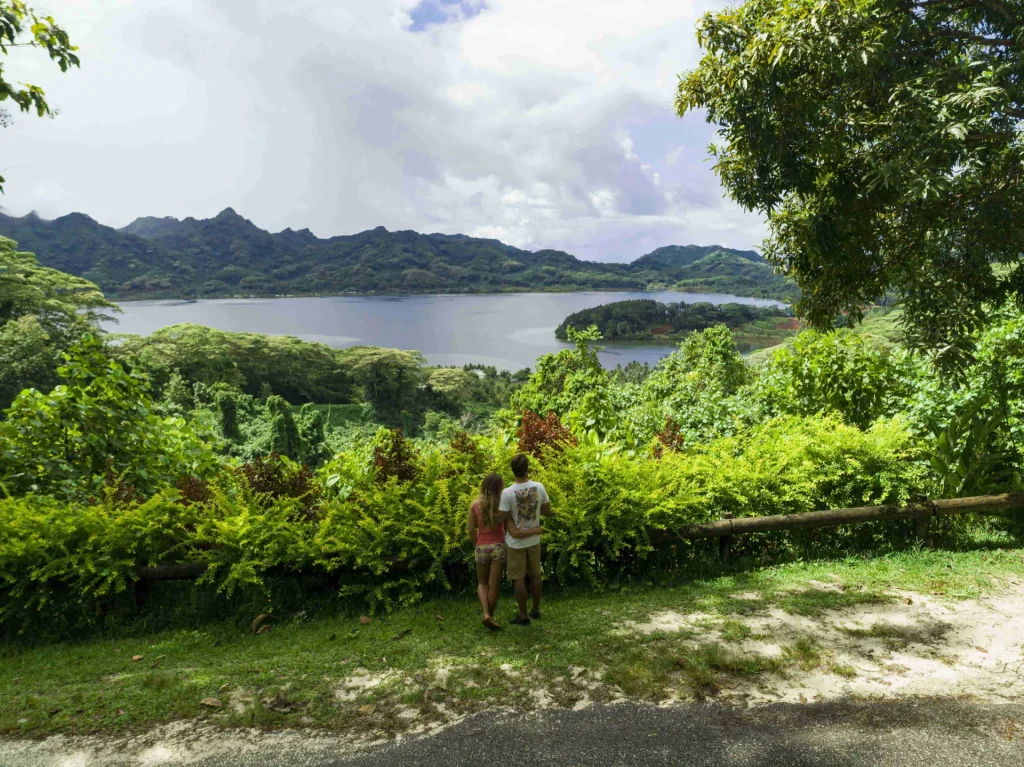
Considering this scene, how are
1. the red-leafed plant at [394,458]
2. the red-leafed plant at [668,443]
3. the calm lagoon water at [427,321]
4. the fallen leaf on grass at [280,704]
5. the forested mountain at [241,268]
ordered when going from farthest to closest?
1. the forested mountain at [241,268]
2. the calm lagoon water at [427,321]
3. the red-leafed plant at [668,443]
4. the red-leafed plant at [394,458]
5. the fallen leaf on grass at [280,704]

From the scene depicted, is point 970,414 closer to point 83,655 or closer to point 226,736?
point 226,736

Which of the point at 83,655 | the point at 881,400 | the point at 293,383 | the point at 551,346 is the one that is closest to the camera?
the point at 83,655

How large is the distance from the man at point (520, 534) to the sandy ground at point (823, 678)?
30.2 inches

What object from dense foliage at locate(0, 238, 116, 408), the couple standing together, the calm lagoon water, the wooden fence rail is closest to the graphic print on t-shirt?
the couple standing together

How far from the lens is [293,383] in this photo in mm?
67125

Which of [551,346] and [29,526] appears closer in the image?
[29,526]

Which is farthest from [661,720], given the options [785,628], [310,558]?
[310,558]

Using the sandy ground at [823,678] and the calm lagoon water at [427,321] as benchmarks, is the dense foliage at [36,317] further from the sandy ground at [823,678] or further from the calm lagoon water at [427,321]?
the calm lagoon water at [427,321]

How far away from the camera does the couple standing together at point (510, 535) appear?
4.33 metres

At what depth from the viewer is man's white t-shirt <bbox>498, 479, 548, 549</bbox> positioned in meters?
4.32

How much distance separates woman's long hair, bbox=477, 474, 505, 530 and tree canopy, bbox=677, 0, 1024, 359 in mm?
3354

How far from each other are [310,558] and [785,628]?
12.2ft

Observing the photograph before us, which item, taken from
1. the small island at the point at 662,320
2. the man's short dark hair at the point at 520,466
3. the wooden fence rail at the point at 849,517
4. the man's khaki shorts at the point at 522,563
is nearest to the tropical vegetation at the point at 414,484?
the wooden fence rail at the point at 849,517

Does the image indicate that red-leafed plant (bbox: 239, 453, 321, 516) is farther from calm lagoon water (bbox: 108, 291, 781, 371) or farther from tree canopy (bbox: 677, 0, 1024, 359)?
calm lagoon water (bbox: 108, 291, 781, 371)
